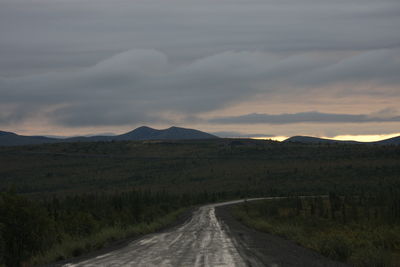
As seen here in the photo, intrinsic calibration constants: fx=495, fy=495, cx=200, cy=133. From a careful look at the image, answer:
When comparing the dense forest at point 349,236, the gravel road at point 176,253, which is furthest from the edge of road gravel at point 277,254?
the dense forest at point 349,236

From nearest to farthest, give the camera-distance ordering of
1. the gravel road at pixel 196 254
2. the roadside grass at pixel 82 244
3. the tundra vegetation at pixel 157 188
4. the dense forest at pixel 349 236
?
the gravel road at pixel 196 254 → the dense forest at pixel 349 236 → the roadside grass at pixel 82 244 → the tundra vegetation at pixel 157 188

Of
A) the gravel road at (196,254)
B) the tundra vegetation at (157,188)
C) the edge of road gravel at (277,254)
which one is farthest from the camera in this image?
the tundra vegetation at (157,188)

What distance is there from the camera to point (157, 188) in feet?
328

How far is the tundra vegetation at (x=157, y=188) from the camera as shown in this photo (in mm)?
22328

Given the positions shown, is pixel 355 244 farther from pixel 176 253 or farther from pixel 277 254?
pixel 176 253

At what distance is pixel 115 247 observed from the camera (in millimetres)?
20844

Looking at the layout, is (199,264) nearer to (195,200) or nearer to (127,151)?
(195,200)

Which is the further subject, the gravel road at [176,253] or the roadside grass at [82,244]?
the roadside grass at [82,244]

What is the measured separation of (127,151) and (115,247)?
147 m

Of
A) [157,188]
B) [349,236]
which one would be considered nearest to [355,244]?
Result: [349,236]

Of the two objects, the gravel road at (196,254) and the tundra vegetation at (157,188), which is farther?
the tundra vegetation at (157,188)

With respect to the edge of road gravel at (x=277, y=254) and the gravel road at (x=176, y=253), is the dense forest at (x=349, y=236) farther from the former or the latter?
the gravel road at (x=176, y=253)

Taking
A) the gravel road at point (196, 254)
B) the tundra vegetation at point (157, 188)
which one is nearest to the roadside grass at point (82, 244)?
the tundra vegetation at point (157, 188)

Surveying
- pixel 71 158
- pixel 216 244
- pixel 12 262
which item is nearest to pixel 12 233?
pixel 12 262
